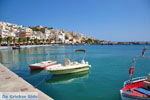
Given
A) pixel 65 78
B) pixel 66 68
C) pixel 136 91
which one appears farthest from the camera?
pixel 66 68

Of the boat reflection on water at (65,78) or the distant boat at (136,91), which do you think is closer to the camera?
the distant boat at (136,91)

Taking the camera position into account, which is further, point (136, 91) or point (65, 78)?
Result: point (65, 78)

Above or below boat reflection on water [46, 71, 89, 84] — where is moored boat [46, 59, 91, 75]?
above

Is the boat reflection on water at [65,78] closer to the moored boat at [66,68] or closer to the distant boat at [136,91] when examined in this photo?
the moored boat at [66,68]

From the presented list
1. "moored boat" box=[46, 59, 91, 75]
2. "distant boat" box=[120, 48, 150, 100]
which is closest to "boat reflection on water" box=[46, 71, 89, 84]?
"moored boat" box=[46, 59, 91, 75]

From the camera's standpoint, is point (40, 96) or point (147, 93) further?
point (147, 93)

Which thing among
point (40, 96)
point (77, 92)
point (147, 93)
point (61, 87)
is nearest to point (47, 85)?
point (61, 87)

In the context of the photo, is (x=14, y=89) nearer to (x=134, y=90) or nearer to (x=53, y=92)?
(x=53, y=92)

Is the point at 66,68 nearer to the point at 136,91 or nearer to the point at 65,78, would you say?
the point at 65,78

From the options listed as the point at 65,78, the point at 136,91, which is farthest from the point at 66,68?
the point at 136,91

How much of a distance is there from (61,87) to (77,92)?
2140 mm

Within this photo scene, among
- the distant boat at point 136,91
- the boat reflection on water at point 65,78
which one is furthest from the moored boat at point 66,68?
the distant boat at point 136,91

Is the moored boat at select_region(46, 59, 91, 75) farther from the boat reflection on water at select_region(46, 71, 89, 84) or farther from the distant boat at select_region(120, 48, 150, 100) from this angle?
the distant boat at select_region(120, 48, 150, 100)

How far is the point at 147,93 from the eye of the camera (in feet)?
29.0
